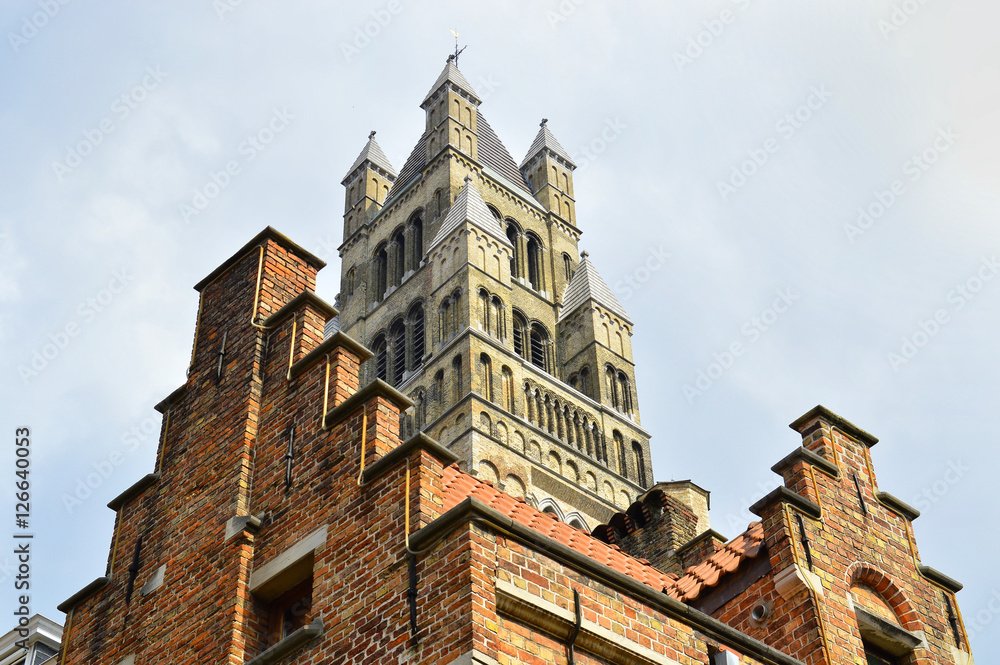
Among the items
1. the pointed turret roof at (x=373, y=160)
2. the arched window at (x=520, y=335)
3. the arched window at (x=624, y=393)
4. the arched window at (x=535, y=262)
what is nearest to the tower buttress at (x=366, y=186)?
the pointed turret roof at (x=373, y=160)

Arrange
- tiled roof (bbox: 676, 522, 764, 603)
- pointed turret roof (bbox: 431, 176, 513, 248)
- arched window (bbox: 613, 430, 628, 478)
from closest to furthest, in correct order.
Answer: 1. tiled roof (bbox: 676, 522, 764, 603)
2. arched window (bbox: 613, 430, 628, 478)
3. pointed turret roof (bbox: 431, 176, 513, 248)

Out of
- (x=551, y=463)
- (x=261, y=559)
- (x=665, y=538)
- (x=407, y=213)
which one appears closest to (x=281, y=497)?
(x=261, y=559)

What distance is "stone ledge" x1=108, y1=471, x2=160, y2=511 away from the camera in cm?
1187

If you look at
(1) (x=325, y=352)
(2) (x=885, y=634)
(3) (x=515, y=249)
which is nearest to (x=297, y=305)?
(1) (x=325, y=352)

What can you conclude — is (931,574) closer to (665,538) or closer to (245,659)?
(665,538)

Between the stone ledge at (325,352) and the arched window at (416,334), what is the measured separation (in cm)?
4930

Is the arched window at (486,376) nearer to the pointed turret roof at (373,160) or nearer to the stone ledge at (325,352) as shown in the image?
the pointed turret roof at (373,160)

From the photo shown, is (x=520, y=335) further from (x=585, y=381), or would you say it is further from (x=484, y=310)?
(x=484, y=310)

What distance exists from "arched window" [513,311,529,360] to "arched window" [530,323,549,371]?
2.21ft

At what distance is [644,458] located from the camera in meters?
62.0

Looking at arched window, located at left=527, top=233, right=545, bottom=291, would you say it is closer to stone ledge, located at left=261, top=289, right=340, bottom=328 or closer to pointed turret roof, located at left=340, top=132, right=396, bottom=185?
pointed turret roof, located at left=340, top=132, right=396, bottom=185

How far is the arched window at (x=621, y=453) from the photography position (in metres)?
60.2

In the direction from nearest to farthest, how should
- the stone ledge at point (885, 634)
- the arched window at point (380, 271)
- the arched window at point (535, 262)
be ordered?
the stone ledge at point (885, 634) → the arched window at point (535, 262) → the arched window at point (380, 271)

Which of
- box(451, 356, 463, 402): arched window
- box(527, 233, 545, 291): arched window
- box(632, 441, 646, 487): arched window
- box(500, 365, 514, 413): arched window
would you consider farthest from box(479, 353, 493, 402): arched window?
box(527, 233, 545, 291): arched window
